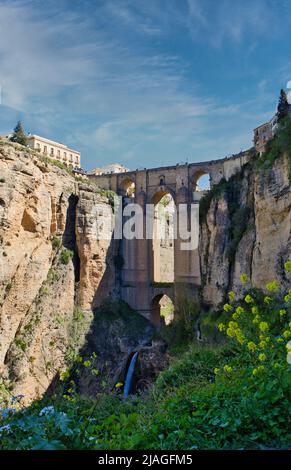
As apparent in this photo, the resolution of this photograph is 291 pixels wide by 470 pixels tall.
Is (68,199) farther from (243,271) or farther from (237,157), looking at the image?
(243,271)

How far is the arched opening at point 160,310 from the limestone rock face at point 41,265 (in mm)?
3740

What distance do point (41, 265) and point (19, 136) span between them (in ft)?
32.1

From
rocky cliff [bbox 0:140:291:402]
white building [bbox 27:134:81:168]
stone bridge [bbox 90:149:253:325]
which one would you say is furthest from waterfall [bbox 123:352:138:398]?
white building [bbox 27:134:81:168]

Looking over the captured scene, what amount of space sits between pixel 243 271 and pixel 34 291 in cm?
1171

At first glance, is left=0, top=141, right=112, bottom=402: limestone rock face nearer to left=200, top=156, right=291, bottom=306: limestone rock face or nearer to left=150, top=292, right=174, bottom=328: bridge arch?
left=150, top=292, right=174, bottom=328: bridge arch

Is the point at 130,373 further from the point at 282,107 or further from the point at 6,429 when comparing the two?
the point at 6,429

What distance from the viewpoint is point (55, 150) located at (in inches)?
1775

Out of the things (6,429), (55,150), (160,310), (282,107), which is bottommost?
(160,310)

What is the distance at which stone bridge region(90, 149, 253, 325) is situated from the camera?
26.6m

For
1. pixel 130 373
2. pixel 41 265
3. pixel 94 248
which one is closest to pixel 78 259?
pixel 94 248

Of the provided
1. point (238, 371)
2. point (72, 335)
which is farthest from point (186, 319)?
point (238, 371)

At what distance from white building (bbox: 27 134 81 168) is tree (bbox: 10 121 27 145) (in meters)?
11.4

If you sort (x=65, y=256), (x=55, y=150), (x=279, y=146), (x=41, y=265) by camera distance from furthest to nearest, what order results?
(x=55, y=150) → (x=65, y=256) → (x=41, y=265) → (x=279, y=146)

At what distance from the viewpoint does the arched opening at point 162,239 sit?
97.1 ft
